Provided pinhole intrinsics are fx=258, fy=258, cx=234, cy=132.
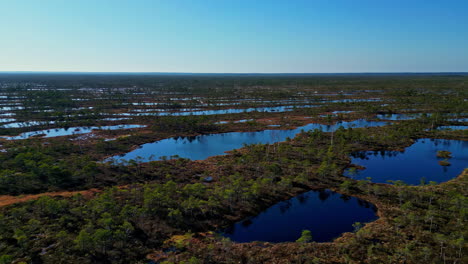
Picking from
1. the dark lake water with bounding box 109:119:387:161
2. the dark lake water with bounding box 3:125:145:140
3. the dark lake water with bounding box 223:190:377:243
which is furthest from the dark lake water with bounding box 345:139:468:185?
the dark lake water with bounding box 3:125:145:140

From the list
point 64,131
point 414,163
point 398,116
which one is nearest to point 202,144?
point 64,131

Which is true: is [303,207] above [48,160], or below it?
below

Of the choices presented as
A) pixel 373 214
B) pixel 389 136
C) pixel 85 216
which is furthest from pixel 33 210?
pixel 389 136

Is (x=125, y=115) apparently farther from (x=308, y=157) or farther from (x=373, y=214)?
(x=373, y=214)

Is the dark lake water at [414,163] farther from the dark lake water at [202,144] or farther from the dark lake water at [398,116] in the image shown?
the dark lake water at [398,116]

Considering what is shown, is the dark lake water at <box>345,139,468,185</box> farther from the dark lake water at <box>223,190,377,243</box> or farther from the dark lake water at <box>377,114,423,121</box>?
the dark lake water at <box>377,114,423,121</box>

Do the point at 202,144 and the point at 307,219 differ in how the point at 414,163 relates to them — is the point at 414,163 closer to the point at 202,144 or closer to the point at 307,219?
the point at 307,219
